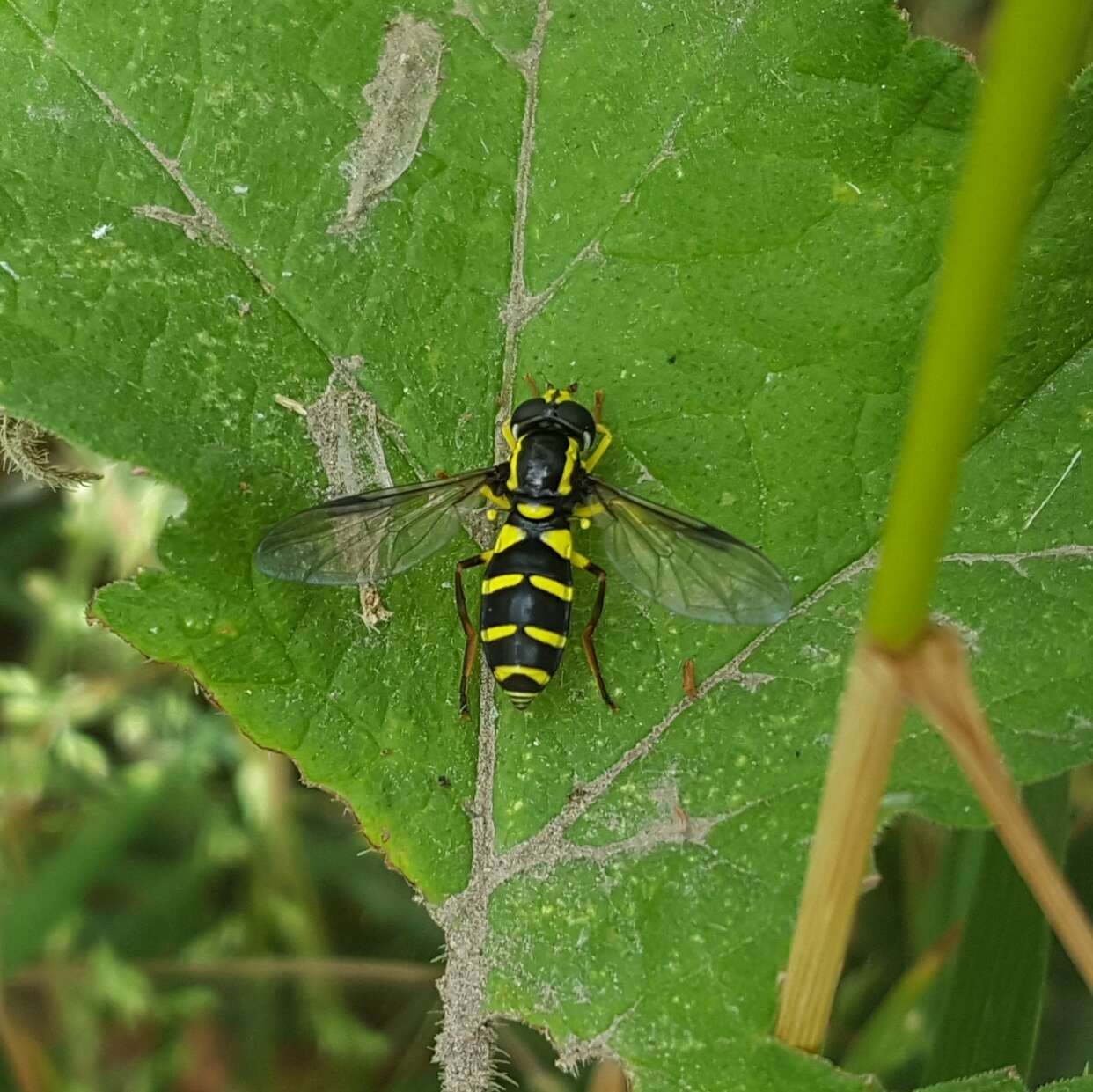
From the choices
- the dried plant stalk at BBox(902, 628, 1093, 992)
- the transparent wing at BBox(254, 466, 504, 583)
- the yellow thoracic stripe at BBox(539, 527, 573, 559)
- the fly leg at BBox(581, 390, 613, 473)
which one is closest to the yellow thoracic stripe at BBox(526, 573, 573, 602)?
the yellow thoracic stripe at BBox(539, 527, 573, 559)

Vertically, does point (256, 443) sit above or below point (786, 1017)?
above

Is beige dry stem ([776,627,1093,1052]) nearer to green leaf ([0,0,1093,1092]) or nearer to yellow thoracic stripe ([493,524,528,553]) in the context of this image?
green leaf ([0,0,1093,1092])

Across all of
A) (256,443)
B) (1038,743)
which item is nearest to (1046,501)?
(1038,743)

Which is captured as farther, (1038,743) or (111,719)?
(111,719)

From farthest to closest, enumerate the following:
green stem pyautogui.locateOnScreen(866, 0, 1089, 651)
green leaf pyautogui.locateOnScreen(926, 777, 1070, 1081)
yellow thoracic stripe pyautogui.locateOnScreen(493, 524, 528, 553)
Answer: green leaf pyautogui.locateOnScreen(926, 777, 1070, 1081) < yellow thoracic stripe pyautogui.locateOnScreen(493, 524, 528, 553) < green stem pyautogui.locateOnScreen(866, 0, 1089, 651)

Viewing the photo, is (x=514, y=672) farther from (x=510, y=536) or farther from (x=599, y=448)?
(x=599, y=448)

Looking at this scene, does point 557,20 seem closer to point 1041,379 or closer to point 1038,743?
point 1041,379

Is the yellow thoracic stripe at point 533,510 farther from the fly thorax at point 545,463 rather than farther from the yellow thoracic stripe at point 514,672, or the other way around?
the yellow thoracic stripe at point 514,672
